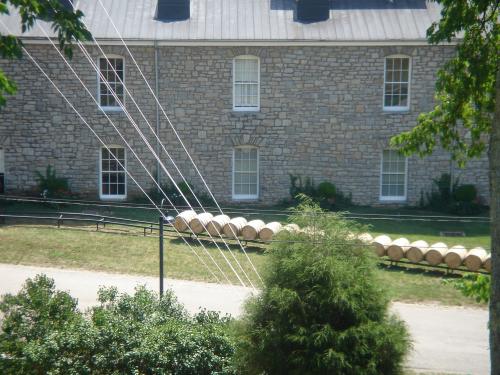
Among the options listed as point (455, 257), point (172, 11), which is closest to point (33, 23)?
point (455, 257)

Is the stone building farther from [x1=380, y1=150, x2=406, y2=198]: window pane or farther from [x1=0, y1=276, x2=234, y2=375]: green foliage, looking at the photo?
[x1=0, y1=276, x2=234, y2=375]: green foliage

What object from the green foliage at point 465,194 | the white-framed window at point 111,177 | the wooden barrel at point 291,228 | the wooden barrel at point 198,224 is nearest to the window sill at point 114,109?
the white-framed window at point 111,177

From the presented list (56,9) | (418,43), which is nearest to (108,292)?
(56,9)

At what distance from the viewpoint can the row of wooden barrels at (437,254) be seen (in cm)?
1505

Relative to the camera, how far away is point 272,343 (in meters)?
7.53

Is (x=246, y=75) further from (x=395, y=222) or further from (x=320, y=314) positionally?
(x=320, y=314)

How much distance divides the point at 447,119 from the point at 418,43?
15.8 metres

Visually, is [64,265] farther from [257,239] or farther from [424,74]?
[424,74]

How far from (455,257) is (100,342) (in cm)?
952

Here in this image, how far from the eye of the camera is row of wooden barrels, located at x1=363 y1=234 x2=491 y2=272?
15.0 m

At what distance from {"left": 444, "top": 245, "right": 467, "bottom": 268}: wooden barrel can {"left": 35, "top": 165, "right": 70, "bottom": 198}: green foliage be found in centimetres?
1406

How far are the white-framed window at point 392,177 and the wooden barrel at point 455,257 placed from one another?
9.36m

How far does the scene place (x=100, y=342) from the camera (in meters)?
8.29

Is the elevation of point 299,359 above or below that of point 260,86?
below
